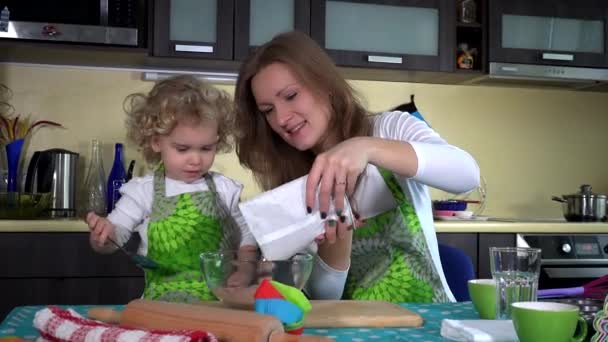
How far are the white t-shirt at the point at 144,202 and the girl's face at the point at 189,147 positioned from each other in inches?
1.4

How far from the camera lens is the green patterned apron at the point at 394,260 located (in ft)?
4.60

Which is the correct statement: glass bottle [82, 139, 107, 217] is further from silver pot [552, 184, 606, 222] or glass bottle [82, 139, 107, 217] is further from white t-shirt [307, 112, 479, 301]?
silver pot [552, 184, 606, 222]

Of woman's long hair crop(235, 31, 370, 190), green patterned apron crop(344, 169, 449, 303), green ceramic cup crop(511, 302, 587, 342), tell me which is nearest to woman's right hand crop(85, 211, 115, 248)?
woman's long hair crop(235, 31, 370, 190)

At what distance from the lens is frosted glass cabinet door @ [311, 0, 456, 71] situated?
9.42ft

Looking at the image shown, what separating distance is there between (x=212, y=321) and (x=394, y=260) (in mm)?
714

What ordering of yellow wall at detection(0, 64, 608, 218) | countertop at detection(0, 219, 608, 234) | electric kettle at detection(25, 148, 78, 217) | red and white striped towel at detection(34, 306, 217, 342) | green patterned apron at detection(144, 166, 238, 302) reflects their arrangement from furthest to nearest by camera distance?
yellow wall at detection(0, 64, 608, 218) < electric kettle at detection(25, 148, 78, 217) < countertop at detection(0, 219, 608, 234) < green patterned apron at detection(144, 166, 238, 302) < red and white striped towel at detection(34, 306, 217, 342)

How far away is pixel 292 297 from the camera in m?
0.84

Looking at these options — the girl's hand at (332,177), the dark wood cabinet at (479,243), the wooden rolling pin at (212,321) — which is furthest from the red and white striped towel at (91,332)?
the dark wood cabinet at (479,243)

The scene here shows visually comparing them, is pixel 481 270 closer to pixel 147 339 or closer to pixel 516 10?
pixel 516 10

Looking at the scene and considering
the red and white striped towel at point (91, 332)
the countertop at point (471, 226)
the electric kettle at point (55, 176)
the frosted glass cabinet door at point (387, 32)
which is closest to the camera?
the red and white striped towel at point (91, 332)

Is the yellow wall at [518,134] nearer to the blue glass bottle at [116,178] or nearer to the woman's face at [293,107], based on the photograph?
the blue glass bottle at [116,178]

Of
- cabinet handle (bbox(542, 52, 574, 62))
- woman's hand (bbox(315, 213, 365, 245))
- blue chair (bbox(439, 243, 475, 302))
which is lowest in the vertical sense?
→ blue chair (bbox(439, 243, 475, 302))

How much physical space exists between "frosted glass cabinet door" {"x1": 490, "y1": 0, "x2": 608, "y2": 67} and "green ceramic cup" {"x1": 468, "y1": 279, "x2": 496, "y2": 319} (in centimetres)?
212

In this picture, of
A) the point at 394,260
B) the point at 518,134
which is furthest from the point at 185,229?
the point at 518,134
